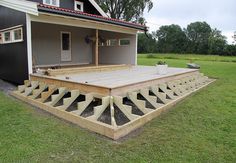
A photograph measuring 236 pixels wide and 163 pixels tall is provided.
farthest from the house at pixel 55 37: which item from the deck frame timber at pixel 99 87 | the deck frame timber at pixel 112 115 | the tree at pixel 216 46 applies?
the tree at pixel 216 46

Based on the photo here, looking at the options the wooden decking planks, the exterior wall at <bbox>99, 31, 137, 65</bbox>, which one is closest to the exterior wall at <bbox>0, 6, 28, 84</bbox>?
the wooden decking planks

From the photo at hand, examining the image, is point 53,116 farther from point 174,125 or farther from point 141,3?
point 141,3

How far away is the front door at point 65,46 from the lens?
36.0 feet

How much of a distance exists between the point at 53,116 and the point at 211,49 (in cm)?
4906

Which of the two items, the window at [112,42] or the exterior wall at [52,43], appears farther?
the window at [112,42]

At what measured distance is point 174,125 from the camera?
4.13 meters

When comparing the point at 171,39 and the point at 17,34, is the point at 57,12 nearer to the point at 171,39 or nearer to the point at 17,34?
the point at 17,34

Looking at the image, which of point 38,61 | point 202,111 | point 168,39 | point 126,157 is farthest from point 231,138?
point 168,39

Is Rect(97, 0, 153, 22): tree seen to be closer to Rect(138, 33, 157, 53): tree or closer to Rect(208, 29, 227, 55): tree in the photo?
Rect(138, 33, 157, 53): tree

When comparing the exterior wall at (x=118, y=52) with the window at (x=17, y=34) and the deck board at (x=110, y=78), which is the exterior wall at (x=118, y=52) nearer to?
the deck board at (x=110, y=78)

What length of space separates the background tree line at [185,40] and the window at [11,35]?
132 ft

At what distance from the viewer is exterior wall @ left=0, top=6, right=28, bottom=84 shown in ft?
22.3

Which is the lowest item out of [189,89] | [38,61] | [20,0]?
[189,89]

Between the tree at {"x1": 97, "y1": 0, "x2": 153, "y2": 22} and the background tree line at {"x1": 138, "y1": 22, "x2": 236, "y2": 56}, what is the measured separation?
21083mm
